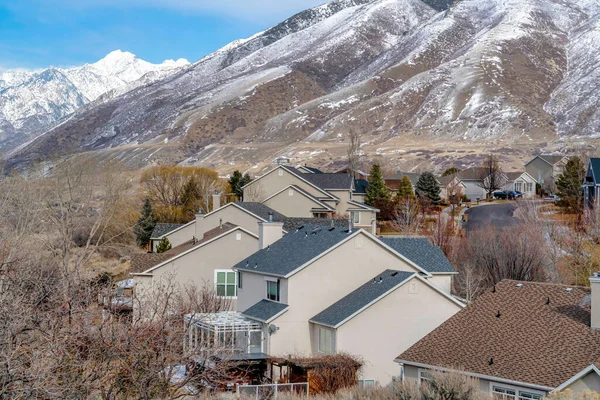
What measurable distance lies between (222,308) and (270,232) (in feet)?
13.6

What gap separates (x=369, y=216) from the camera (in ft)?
250

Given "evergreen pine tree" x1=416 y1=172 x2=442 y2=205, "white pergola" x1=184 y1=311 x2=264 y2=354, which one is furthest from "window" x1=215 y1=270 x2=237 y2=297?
"evergreen pine tree" x1=416 y1=172 x2=442 y2=205

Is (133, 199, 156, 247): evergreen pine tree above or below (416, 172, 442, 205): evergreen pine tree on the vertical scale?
below

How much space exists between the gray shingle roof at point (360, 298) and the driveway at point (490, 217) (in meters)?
34.2

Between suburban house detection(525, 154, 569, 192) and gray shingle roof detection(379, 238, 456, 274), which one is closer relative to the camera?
gray shingle roof detection(379, 238, 456, 274)

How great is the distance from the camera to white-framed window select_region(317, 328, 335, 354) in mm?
31656

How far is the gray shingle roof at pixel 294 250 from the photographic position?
113ft

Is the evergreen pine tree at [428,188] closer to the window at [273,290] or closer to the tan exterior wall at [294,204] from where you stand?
the tan exterior wall at [294,204]

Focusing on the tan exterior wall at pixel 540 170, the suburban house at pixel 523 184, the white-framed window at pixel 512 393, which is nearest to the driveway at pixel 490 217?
the suburban house at pixel 523 184

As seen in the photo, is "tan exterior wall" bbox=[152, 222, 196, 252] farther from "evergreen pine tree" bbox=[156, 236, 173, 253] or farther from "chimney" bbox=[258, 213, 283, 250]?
"chimney" bbox=[258, 213, 283, 250]

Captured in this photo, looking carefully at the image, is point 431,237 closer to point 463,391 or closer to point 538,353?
point 538,353

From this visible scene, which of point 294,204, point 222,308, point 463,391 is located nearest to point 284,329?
point 222,308

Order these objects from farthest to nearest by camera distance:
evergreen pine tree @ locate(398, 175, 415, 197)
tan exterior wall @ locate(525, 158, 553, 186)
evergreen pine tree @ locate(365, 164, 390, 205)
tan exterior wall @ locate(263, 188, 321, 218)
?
tan exterior wall @ locate(525, 158, 553, 186)
evergreen pine tree @ locate(398, 175, 415, 197)
evergreen pine tree @ locate(365, 164, 390, 205)
tan exterior wall @ locate(263, 188, 321, 218)

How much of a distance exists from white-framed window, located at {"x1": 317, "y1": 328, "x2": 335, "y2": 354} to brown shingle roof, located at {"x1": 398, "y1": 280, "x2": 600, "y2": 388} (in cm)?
489
